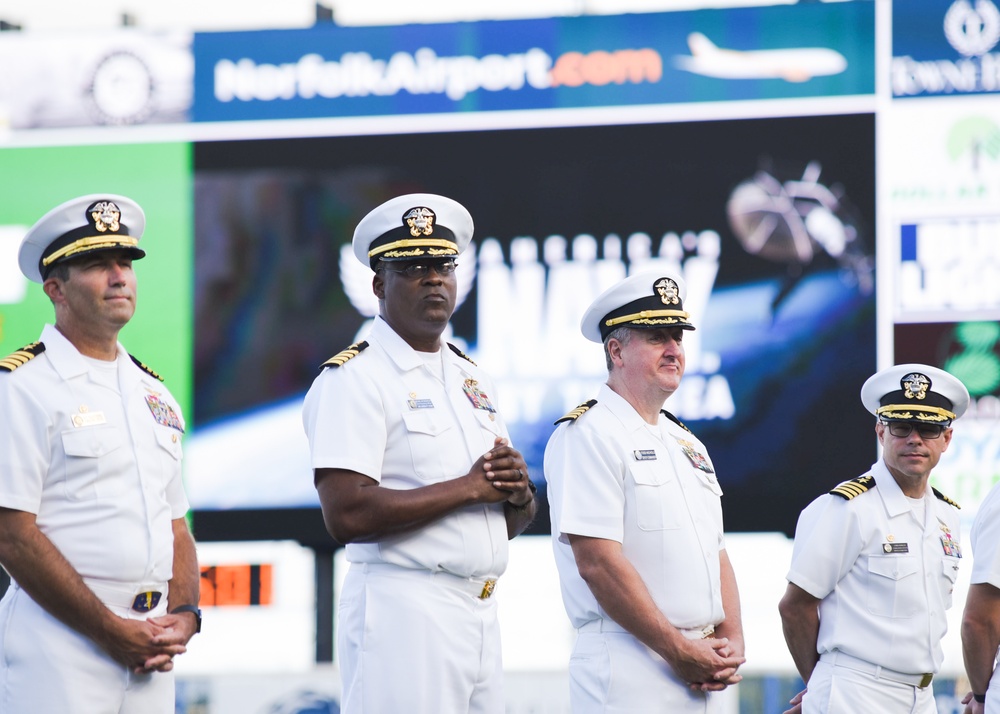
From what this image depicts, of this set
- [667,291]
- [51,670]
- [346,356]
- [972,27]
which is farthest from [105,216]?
[972,27]

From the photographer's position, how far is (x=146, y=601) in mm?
3580

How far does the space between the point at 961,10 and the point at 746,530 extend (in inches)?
125

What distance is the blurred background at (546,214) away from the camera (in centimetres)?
806

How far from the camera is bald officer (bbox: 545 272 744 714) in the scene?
12.9 feet

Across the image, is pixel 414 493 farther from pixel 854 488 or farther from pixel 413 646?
pixel 854 488

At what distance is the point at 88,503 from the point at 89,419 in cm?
21

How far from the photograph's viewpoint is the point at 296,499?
831 centimetres

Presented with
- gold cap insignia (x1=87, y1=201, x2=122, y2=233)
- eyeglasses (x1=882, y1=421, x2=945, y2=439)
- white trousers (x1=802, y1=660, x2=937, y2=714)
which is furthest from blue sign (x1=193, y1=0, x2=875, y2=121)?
gold cap insignia (x1=87, y1=201, x2=122, y2=233)

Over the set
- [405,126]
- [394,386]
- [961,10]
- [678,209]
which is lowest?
[394,386]

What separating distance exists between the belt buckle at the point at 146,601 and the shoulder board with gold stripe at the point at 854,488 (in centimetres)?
260

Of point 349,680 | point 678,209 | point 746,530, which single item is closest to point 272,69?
point 678,209

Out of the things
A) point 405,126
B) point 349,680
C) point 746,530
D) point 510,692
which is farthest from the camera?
point 405,126

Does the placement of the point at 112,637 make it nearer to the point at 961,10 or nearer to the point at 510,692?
the point at 510,692

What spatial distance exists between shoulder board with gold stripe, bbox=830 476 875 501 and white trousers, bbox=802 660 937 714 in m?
0.60
